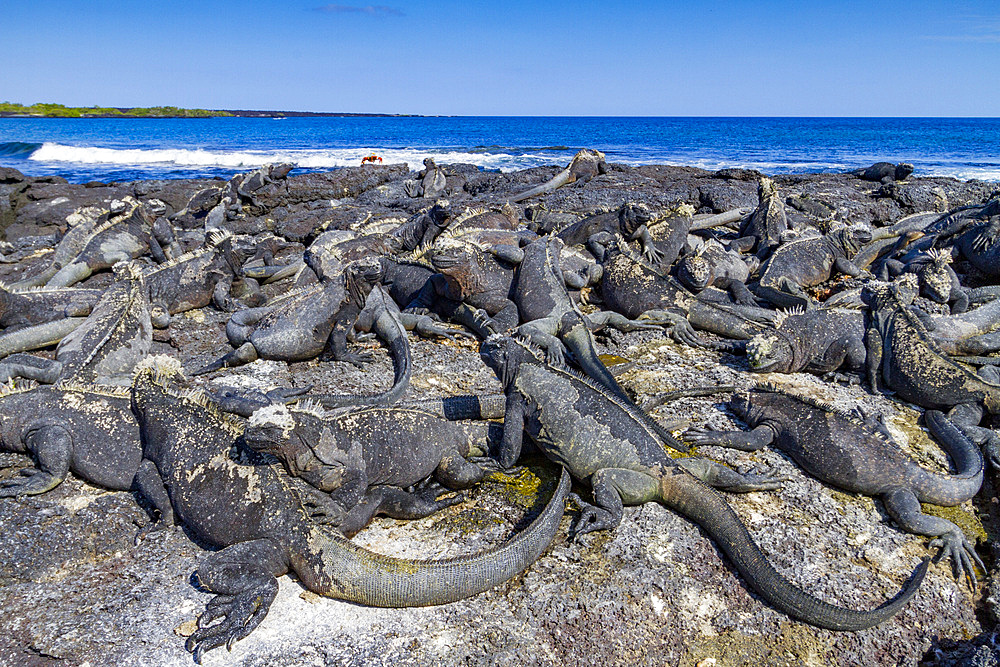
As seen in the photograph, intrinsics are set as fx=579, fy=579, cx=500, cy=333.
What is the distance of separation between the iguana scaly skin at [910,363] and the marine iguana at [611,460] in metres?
1.92

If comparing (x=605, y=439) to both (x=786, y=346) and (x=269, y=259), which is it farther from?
(x=269, y=259)

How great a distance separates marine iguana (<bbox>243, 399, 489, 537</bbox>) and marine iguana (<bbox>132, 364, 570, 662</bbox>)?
203mm

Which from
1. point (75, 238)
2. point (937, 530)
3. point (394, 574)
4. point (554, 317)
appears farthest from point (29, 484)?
point (75, 238)

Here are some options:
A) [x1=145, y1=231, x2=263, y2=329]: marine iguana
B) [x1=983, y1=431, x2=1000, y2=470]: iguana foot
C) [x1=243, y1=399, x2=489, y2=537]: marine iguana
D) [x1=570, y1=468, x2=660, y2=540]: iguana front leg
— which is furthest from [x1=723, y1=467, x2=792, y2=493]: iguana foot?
[x1=145, y1=231, x2=263, y2=329]: marine iguana

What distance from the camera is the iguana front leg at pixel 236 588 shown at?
265 centimetres

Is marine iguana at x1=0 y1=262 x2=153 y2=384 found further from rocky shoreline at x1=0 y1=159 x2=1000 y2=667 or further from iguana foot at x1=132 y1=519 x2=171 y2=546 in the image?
iguana foot at x1=132 y1=519 x2=171 y2=546

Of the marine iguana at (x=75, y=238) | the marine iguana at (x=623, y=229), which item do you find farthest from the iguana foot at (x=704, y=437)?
the marine iguana at (x=75, y=238)

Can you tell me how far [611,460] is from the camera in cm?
362

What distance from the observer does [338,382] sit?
515cm

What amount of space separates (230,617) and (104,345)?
11.4 ft

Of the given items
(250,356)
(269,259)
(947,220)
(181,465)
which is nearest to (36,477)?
(181,465)

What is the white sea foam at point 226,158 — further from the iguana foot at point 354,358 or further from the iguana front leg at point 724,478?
the iguana front leg at point 724,478

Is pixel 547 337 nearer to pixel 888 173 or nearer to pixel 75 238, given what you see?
pixel 75 238

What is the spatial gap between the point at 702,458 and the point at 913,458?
160 cm
